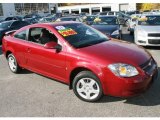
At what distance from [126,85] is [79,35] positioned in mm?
1729

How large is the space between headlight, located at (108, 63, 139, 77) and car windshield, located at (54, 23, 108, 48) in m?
0.97

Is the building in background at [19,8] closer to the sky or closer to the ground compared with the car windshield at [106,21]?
closer to the sky

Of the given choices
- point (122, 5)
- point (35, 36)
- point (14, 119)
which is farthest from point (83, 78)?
point (122, 5)

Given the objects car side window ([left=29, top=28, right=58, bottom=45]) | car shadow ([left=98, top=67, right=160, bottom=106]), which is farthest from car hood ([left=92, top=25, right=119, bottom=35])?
car shadow ([left=98, top=67, right=160, bottom=106])

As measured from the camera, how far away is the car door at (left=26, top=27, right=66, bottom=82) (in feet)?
16.4

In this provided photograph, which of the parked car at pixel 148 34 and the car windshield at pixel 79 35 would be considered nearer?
the car windshield at pixel 79 35

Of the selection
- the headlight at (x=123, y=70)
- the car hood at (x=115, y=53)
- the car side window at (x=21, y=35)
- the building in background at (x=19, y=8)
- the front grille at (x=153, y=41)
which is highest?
the building in background at (x=19, y=8)

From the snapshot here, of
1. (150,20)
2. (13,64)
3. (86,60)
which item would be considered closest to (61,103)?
(86,60)

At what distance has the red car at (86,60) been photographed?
13.9 ft

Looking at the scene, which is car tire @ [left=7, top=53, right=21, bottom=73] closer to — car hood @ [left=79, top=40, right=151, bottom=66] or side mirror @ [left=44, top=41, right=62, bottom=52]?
side mirror @ [left=44, top=41, right=62, bottom=52]

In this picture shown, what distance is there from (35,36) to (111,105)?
2.65 meters

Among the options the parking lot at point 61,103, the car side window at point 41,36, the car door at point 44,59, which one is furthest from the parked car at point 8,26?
the parking lot at point 61,103

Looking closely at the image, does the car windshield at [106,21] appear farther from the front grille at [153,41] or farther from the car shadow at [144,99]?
the car shadow at [144,99]

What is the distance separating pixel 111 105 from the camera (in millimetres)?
4504
